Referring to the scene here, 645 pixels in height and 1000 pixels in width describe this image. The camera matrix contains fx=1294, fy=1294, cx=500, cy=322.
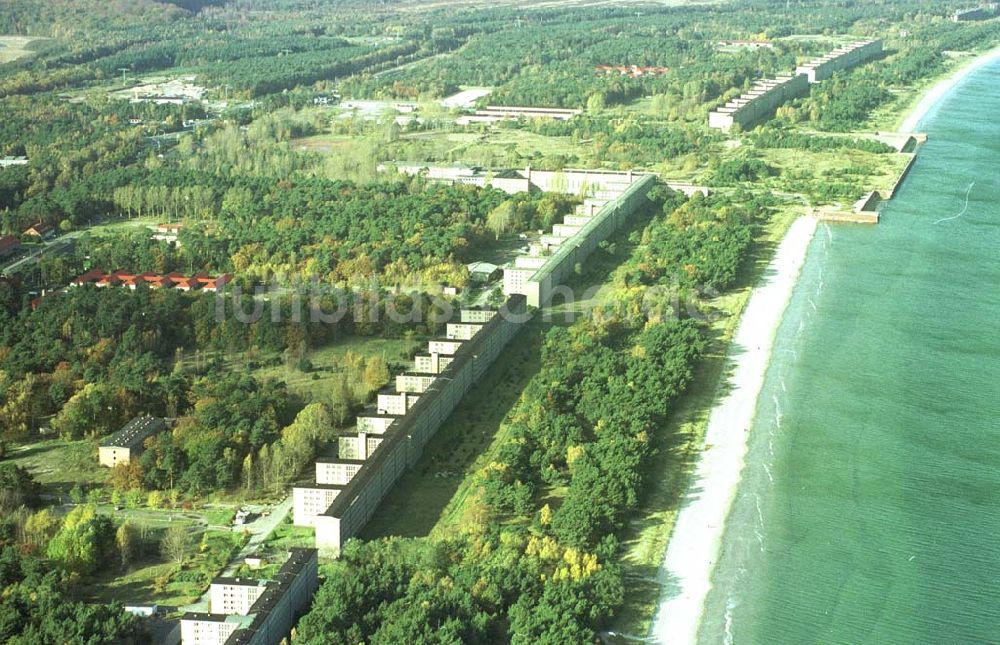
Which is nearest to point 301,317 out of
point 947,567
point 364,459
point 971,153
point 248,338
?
point 248,338

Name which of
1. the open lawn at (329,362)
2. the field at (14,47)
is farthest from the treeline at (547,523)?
the field at (14,47)

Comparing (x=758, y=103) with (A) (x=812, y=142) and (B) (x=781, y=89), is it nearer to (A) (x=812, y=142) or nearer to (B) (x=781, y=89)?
(B) (x=781, y=89)

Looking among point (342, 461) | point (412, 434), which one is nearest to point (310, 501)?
point (342, 461)

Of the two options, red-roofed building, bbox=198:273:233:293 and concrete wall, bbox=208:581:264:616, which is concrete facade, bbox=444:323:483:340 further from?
concrete wall, bbox=208:581:264:616

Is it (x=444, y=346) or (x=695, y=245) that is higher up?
(x=695, y=245)

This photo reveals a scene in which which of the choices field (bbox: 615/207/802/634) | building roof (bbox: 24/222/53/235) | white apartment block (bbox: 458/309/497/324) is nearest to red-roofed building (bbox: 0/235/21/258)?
building roof (bbox: 24/222/53/235)

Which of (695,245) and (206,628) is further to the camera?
(695,245)
